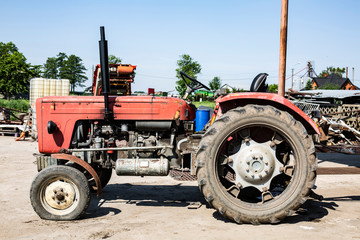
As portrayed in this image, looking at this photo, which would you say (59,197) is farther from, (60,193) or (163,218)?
(163,218)

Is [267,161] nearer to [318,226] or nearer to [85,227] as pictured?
[318,226]

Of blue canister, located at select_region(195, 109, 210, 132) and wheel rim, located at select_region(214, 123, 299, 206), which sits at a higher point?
blue canister, located at select_region(195, 109, 210, 132)

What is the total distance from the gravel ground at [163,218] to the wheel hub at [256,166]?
0.55 m

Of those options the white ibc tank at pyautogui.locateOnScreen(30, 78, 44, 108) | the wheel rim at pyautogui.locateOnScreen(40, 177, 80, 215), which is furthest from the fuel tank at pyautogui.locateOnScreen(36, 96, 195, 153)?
the white ibc tank at pyautogui.locateOnScreen(30, 78, 44, 108)

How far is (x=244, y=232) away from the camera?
4.07m

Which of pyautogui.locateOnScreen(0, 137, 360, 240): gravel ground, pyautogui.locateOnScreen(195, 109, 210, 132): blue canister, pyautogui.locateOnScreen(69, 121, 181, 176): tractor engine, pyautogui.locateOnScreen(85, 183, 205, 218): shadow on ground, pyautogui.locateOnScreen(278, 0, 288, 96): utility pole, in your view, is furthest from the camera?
pyautogui.locateOnScreen(278, 0, 288, 96): utility pole

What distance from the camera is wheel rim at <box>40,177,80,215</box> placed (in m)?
4.55

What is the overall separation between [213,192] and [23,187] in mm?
3897

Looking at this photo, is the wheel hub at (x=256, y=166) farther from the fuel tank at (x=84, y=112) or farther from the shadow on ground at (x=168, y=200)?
the fuel tank at (x=84, y=112)

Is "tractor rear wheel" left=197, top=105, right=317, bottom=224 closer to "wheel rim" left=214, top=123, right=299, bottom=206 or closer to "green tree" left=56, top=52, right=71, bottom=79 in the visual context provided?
"wheel rim" left=214, top=123, right=299, bottom=206

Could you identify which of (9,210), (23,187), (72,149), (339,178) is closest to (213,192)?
(72,149)

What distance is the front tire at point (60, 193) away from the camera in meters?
4.50

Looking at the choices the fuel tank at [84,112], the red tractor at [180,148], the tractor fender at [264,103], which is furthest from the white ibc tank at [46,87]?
the tractor fender at [264,103]

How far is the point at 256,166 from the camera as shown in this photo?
451cm
